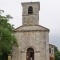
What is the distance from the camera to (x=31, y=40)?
32.0 m

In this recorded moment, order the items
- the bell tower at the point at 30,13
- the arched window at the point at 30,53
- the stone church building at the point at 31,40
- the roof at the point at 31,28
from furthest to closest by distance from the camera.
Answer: the bell tower at the point at 30,13 < the arched window at the point at 30,53 < the roof at the point at 31,28 < the stone church building at the point at 31,40

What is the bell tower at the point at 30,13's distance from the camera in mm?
32844

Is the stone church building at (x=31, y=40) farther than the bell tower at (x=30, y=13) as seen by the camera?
No

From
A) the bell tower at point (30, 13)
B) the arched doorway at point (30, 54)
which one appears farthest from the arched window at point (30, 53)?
the bell tower at point (30, 13)

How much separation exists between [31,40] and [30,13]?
13.6 ft

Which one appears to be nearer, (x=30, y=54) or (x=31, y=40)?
(x=31, y=40)

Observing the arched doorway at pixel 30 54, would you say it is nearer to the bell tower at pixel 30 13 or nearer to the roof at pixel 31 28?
the roof at pixel 31 28

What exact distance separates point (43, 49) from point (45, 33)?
7.38 feet

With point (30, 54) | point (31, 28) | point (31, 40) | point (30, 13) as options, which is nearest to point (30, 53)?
point (30, 54)

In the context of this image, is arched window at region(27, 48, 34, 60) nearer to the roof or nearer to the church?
the church

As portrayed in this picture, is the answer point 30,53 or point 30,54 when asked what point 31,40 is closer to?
point 30,53

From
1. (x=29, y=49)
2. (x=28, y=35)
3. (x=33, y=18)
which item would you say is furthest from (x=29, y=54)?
(x=33, y=18)

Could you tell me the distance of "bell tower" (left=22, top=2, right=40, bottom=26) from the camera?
32.8 meters

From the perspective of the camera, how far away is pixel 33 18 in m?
33.0
